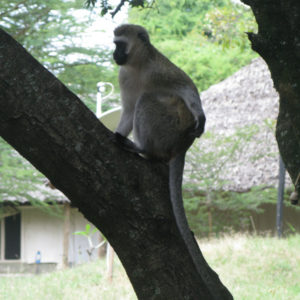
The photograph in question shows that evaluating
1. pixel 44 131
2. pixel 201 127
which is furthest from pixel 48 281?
pixel 44 131

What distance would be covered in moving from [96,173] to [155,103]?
1163mm

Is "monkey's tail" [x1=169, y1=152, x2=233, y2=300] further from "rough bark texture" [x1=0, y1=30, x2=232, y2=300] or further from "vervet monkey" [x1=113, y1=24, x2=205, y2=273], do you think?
"vervet monkey" [x1=113, y1=24, x2=205, y2=273]

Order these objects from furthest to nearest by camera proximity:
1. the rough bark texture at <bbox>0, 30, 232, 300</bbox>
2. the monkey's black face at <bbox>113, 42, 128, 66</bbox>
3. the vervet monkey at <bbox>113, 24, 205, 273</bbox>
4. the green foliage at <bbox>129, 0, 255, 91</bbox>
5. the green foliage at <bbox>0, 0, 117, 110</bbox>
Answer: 1. the green foliage at <bbox>129, 0, 255, 91</bbox>
2. the green foliage at <bbox>0, 0, 117, 110</bbox>
3. the monkey's black face at <bbox>113, 42, 128, 66</bbox>
4. the vervet monkey at <bbox>113, 24, 205, 273</bbox>
5. the rough bark texture at <bbox>0, 30, 232, 300</bbox>

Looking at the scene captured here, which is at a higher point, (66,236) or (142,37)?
(142,37)

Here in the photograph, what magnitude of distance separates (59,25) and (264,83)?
7.30m

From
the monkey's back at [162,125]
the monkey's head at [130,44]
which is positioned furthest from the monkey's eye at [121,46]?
the monkey's back at [162,125]

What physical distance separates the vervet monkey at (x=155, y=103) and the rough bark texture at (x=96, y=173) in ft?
2.08

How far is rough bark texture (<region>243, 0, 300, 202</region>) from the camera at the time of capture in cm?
284

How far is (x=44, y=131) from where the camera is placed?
2.23 metres

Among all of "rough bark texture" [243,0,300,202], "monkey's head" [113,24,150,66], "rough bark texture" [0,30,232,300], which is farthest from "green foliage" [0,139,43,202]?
"rough bark texture" [0,30,232,300]

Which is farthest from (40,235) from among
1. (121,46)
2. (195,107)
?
(195,107)

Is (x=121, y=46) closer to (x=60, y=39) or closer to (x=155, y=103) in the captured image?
(x=155, y=103)

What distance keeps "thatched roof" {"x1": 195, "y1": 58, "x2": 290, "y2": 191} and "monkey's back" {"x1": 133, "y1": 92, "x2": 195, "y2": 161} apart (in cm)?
1064

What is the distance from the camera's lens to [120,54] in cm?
359
